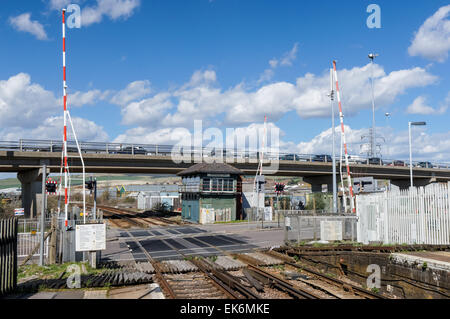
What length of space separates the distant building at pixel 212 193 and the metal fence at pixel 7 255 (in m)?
30.7

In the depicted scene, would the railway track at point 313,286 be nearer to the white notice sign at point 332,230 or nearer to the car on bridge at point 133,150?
the white notice sign at point 332,230

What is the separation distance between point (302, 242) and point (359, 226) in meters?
2.99

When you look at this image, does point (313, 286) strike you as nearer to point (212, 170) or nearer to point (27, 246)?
point (27, 246)

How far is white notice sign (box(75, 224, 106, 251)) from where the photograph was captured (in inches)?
549

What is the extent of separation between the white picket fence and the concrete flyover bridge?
99.1 ft

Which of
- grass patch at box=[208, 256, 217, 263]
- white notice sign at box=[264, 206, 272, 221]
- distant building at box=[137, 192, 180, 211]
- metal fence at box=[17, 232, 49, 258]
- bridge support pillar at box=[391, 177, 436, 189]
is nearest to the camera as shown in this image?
grass patch at box=[208, 256, 217, 263]

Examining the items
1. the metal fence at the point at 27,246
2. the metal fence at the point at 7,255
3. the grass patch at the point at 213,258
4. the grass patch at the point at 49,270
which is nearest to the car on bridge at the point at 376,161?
the grass patch at the point at 213,258

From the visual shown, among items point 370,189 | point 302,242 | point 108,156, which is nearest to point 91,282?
point 302,242

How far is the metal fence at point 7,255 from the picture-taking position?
1005 cm

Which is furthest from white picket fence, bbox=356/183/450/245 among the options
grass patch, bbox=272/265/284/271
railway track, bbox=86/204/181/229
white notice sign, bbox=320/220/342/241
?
railway track, bbox=86/204/181/229

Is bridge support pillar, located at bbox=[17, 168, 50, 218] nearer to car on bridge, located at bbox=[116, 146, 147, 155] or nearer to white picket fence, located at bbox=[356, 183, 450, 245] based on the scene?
car on bridge, located at bbox=[116, 146, 147, 155]

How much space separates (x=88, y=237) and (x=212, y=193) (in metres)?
28.7

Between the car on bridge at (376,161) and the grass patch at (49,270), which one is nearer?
the grass patch at (49,270)

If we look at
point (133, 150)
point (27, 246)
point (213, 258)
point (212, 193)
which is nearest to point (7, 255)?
point (213, 258)
